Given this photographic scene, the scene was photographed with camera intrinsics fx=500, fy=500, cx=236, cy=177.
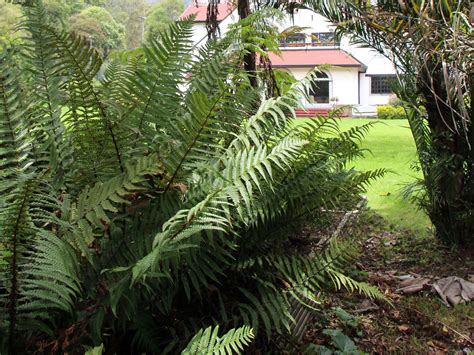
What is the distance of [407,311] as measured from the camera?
290cm

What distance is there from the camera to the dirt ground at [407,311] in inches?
99.5

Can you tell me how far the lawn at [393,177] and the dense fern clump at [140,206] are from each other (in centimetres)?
101

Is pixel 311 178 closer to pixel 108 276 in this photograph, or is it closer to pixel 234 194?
pixel 234 194

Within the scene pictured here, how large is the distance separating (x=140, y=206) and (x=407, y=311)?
193 centimetres

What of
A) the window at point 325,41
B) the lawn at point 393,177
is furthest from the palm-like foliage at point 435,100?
the window at point 325,41

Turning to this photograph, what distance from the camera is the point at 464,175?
396 cm

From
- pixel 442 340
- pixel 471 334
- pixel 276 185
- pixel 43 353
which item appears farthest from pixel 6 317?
pixel 471 334

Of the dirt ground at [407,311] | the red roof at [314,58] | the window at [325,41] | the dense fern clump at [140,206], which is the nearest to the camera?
the dense fern clump at [140,206]

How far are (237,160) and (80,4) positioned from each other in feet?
146

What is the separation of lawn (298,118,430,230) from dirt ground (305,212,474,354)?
0.74 m

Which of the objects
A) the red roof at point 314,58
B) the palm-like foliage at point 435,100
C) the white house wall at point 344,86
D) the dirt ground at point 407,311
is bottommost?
the white house wall at point 344,86

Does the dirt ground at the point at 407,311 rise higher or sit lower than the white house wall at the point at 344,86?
higher

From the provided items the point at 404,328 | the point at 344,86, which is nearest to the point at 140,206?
the point at 404,328

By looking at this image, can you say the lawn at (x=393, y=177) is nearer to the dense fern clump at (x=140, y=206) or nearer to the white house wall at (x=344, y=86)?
the dense fern clump at (x=140, y=206)
